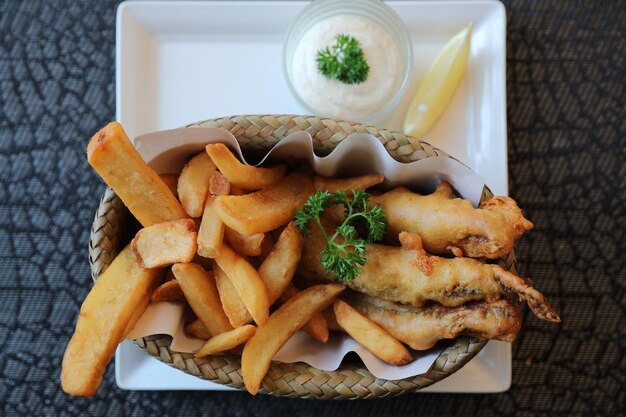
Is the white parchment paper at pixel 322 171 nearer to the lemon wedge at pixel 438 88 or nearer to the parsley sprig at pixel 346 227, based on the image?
the parsley sprig at pixel 346 227

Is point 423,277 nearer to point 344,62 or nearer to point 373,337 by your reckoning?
point 373,337

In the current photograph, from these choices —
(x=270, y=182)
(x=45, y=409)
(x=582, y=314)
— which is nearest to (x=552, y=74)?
(x=582, y=314)

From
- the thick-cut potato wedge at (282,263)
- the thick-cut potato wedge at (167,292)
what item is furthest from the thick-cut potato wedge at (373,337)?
the thick-cut potato wedge at (167,292)

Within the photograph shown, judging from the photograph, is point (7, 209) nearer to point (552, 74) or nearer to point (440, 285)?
point (440, 285)

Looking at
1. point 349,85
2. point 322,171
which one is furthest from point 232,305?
point 349,85

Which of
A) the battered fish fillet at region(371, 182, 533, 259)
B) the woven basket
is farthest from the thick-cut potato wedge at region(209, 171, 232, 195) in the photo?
the battered fish fillet at region(371, 182, 533, 259)
